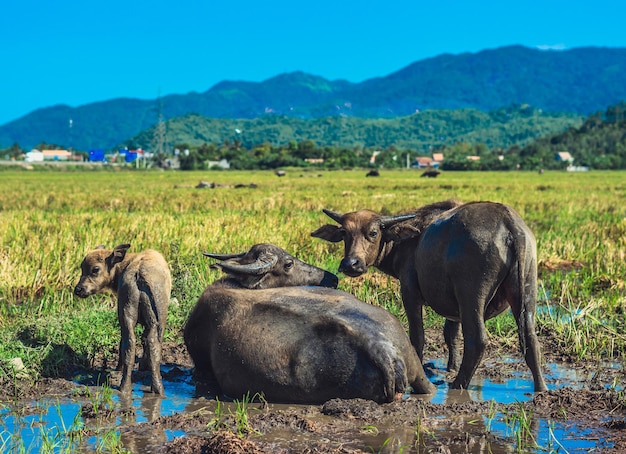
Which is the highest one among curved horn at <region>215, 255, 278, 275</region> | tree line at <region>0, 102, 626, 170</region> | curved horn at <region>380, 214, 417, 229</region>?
curved horn at <region>380, 214, 417, 229</region>

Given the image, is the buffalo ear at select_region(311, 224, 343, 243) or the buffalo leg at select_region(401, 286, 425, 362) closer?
the buffalo leg at select_region(401, 286, 425, 362)

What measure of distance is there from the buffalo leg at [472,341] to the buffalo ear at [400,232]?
3.64 feet

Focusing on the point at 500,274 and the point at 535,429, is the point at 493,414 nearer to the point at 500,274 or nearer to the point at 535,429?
the point at 535,429

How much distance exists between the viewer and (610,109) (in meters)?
150

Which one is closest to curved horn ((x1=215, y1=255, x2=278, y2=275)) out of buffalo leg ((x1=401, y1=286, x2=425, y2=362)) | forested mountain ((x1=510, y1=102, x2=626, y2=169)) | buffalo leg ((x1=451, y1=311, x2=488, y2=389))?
buffalo leg ((x1=401, y1=286, x2=425, y2=362))

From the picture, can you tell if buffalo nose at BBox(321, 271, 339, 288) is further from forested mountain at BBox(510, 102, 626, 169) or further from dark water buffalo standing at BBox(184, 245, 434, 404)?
forested mountain at BBox(510, 102, 626, 169)

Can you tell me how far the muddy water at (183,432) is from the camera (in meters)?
4.79

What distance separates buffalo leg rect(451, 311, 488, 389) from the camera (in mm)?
6078

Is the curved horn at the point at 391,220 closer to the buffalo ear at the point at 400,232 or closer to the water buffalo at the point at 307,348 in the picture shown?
the buffalo ear at the point at 400,232

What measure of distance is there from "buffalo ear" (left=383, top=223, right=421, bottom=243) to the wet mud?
1.37 m

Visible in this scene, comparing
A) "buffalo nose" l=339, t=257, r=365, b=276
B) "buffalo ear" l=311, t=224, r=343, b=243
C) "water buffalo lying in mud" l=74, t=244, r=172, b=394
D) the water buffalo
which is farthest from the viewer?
"buffalo ear" l=311, t=224, r=343, b=243

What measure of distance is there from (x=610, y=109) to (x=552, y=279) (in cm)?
15054

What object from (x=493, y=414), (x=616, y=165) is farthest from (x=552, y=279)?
(x=616, y=165)

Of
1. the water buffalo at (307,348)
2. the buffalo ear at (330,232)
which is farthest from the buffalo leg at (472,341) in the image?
the buffalo ear at (330,232)
